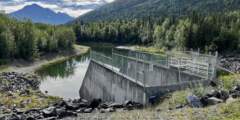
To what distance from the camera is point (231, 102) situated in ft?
70.2

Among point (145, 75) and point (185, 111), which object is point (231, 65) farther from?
point (185, 111)

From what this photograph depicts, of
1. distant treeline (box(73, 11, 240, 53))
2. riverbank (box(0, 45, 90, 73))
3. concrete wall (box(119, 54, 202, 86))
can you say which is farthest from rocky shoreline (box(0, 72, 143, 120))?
distant treeline (box(73, 11, 240, 53))

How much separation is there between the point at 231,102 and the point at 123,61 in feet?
68.4

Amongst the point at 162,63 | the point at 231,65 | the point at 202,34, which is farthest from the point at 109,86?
the point at 202,34

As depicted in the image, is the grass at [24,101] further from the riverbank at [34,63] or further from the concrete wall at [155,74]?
the riverbank at [34,63]

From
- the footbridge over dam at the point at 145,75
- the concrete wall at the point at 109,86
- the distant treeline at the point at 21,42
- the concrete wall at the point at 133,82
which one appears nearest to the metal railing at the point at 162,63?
the footbridge over dam at the point at 145,75

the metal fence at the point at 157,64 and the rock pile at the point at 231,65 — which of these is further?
the rock pile at the point at 231,65

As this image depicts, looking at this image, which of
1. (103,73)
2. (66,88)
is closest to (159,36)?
(66,88)

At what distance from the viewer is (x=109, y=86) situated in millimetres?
40812

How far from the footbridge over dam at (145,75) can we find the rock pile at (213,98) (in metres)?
4.07

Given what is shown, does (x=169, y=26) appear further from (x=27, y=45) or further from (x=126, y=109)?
(x=126, y=109)

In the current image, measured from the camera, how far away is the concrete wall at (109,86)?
30984 mm

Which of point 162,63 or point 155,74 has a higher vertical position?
point 162,63

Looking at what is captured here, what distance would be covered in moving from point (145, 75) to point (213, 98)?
25.1 ft
